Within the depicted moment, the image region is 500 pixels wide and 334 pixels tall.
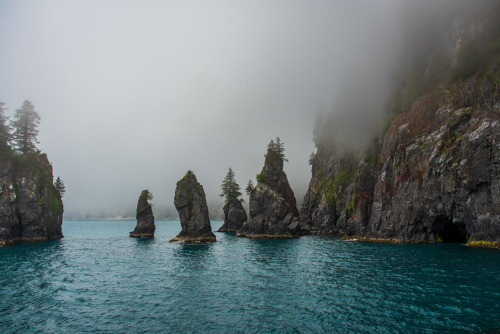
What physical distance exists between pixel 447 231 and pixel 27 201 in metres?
108

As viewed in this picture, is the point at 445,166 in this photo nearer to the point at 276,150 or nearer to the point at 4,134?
the point at 276,150

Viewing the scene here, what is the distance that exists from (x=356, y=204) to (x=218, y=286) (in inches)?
2598

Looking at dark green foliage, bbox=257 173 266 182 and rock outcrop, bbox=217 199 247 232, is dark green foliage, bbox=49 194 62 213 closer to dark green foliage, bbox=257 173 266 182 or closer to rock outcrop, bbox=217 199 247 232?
dark green foliage, bbox=257 173 266 182

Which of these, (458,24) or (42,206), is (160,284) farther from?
(458,24)

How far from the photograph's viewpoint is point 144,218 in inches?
3851

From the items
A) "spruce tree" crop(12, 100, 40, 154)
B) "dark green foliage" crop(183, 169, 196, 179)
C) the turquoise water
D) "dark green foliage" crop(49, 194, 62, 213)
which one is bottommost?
the turquoise water

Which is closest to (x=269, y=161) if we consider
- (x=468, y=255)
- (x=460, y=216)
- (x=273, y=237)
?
(x=273, y=237)

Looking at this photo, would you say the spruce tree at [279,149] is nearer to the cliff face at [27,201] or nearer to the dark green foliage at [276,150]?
the dark green foliage at [276,150]

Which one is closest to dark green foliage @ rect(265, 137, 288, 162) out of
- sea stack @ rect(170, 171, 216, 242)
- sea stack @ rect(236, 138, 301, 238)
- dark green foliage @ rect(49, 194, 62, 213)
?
sea stack @ rect(236, 138, 301, 238)

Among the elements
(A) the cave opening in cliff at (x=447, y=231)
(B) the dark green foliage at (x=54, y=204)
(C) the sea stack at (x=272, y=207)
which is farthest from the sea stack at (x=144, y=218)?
(A) the cave opening in cliff at (x=447, y=231)

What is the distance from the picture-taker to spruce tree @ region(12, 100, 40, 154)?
7525 centimetres

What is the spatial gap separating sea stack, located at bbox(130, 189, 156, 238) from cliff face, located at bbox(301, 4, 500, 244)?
69418 mm

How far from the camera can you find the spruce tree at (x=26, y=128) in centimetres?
7525

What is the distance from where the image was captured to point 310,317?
22031 millimetres
